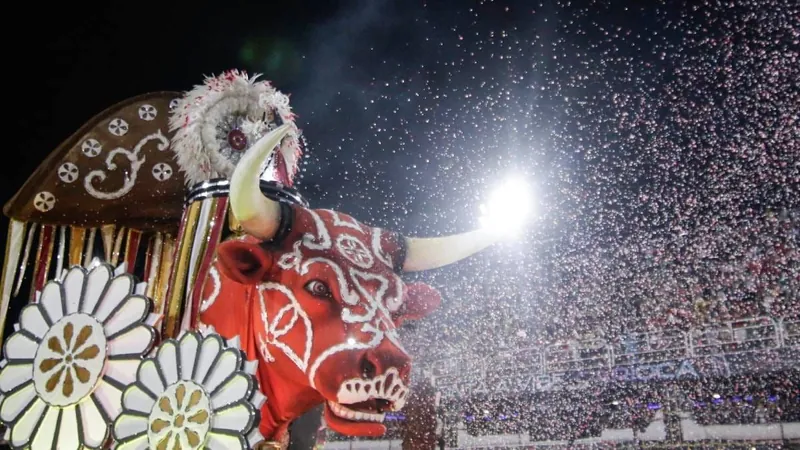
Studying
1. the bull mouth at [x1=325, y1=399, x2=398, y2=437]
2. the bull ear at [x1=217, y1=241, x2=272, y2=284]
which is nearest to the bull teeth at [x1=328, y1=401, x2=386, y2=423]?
the bull mouth at [x1=325, y1=399, x2=398, y2=437]

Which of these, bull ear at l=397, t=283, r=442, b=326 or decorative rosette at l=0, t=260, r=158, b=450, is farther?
bull ear at l=397, t=283, r=442, b=326

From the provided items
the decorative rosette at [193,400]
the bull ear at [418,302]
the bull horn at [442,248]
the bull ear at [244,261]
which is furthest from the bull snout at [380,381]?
the bull horn at [442,248]

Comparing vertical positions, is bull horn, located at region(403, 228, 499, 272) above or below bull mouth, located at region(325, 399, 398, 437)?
above

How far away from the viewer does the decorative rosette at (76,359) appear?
231cm

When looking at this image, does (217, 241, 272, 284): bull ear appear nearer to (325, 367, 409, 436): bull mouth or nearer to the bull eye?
the bull eye

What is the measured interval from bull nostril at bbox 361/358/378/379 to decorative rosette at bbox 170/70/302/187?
1273 millimetres

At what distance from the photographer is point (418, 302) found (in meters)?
2.65

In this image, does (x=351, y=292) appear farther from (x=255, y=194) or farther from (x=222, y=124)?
(x=222, y=124)

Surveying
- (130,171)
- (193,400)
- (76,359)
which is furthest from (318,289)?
(130,171)

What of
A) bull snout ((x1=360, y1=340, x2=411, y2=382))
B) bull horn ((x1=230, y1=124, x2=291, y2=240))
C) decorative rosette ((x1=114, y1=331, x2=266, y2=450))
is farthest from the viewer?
bull horn ((x1=230, y1=124, x2=291, y2=240))

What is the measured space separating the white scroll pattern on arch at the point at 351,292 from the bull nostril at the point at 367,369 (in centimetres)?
5

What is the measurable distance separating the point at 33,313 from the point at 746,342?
887 cm

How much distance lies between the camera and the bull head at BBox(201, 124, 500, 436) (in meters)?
2.12

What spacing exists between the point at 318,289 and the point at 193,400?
23.1 inches
